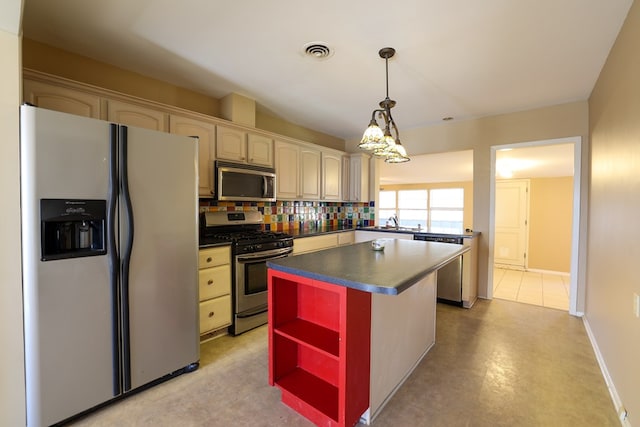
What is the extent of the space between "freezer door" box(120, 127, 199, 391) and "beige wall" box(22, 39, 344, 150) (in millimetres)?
1160

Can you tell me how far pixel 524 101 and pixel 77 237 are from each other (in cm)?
425

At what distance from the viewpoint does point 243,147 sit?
3113 mm

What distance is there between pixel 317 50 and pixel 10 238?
7.25ft

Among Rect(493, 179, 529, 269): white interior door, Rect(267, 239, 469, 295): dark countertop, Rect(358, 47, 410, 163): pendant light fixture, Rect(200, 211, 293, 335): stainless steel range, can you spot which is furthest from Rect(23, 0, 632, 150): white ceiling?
Rect(493, 179, 529, 269): white interior door

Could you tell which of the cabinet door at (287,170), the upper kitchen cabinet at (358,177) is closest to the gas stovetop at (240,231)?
the cabinet door at (287,170)

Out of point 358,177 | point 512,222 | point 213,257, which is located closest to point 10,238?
point 213,257

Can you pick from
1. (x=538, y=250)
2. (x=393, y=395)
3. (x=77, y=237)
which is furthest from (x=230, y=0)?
(x=538, y=250)

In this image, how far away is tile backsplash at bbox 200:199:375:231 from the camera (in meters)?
3.37

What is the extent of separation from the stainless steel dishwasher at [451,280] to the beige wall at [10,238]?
370 cm

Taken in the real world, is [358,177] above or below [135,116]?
below

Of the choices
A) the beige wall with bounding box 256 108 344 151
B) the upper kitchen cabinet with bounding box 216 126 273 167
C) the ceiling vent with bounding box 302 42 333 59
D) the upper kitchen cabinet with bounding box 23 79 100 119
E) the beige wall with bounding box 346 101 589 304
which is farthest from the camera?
the beige wall with bounding box 256 108 344 151

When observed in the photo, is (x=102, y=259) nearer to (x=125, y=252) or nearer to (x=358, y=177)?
(x=125, y=252)

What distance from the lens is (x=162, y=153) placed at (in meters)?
1.88

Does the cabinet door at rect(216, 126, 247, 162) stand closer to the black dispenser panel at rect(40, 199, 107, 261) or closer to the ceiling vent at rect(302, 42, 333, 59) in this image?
the ceiling vent at rect(302, 42, 333, 59)
